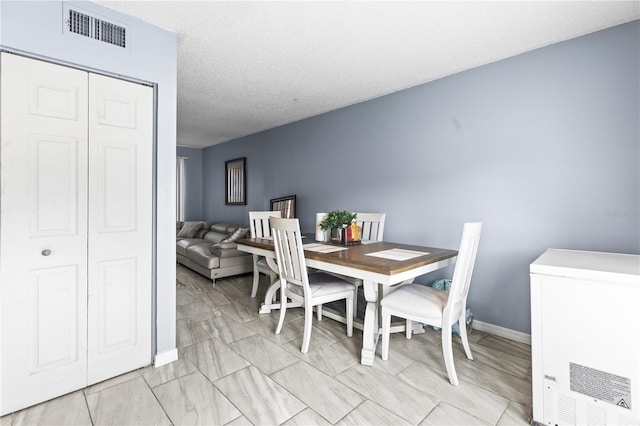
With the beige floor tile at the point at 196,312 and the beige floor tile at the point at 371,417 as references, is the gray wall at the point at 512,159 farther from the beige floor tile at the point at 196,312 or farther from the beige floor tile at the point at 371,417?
the beige floor tile at the point at 196,312

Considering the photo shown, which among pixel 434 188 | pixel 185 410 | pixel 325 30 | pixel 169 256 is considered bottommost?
pixel 185 410

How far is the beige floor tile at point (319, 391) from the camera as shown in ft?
5.61

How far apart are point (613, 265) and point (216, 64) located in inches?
125

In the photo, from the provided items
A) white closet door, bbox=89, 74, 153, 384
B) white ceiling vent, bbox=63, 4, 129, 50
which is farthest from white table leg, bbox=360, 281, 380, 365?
white ceiling vent, bbox=63, 4, 129, 50

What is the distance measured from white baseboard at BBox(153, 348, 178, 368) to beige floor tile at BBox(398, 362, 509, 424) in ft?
5.23

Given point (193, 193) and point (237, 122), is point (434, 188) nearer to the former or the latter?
point (237, 122)

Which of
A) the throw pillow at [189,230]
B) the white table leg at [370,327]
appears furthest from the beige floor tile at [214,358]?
the throw pillow at [189,230]

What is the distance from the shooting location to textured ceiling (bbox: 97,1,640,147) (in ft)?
6.45

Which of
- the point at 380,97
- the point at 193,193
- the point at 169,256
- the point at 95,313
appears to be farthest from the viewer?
the point at 193,193

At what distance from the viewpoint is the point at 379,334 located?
2.66 m

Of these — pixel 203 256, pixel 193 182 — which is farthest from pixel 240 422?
pixel 193 182

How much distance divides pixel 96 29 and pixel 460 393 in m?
3.14

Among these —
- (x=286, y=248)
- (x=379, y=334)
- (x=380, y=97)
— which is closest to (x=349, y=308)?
(x=379, y=334)

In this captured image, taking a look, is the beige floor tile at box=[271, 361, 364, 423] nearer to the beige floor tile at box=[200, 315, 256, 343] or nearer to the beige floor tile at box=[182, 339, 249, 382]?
the beige floor tile at box=[182, 339, 249, 382]
